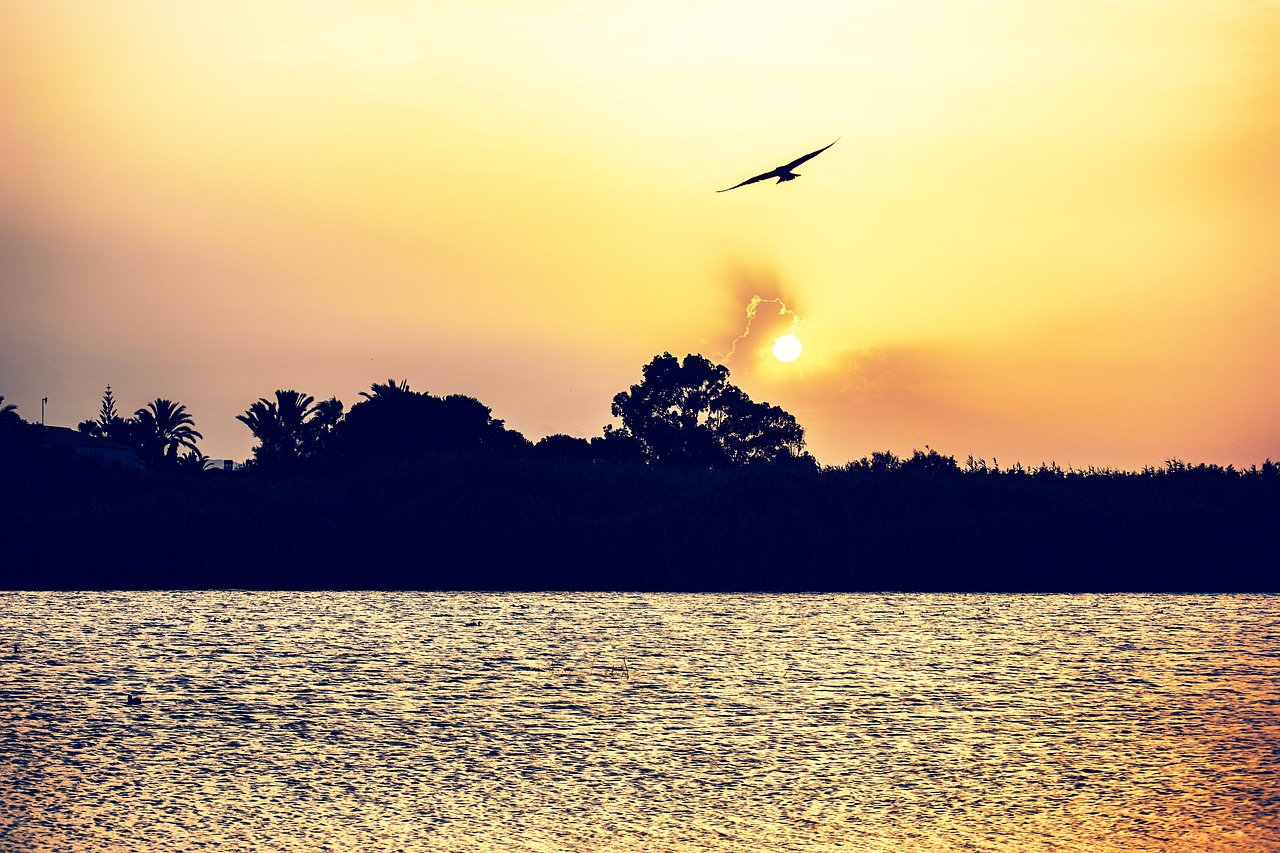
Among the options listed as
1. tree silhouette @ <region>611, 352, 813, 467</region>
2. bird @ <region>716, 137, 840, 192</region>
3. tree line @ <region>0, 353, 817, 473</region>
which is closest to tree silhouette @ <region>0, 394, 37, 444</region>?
tree line @ <region>0, 353, 817, 473</region>

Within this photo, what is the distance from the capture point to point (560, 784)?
8984 millimetres

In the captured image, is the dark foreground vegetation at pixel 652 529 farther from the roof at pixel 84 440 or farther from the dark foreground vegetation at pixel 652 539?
the roof at pixel 84 440

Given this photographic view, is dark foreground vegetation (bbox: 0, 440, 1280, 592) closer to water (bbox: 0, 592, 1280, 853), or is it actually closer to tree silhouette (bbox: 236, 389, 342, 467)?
water (bbox: 0, 592, 1280, 853)

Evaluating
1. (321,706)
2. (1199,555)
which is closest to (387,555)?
(321,706)

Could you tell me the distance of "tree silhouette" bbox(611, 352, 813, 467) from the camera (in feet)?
203

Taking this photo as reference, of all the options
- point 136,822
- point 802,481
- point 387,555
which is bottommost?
point 136,822

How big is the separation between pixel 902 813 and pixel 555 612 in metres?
14.0

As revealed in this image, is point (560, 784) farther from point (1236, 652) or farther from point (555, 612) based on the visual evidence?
point (555, 612)

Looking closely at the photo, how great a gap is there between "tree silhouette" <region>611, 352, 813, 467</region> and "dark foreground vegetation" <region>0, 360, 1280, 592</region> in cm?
2831

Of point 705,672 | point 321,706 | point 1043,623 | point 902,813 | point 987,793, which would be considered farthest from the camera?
point 1043,623

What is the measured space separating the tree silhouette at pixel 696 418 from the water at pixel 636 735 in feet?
137

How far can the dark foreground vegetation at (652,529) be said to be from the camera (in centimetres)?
2684

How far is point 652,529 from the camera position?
2808 centimetres

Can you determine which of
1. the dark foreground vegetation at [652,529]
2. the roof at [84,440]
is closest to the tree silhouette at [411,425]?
the dark foreground vegetation at [652,529]
